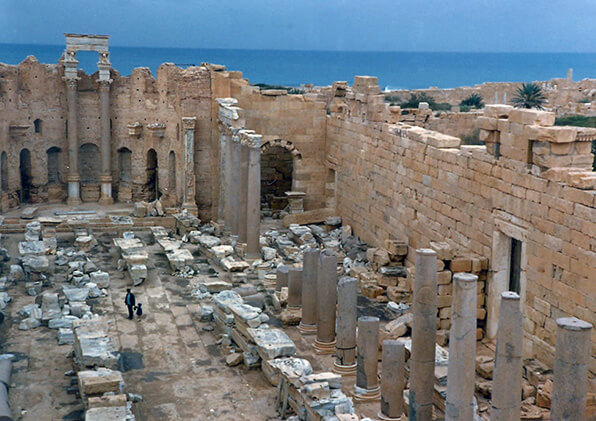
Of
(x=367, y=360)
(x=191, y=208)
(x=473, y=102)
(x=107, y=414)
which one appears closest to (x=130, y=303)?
(x=107, y=414)

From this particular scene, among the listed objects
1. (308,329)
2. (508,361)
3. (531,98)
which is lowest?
(308,329)

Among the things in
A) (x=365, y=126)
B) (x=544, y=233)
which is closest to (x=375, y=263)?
(x=365, y=126)

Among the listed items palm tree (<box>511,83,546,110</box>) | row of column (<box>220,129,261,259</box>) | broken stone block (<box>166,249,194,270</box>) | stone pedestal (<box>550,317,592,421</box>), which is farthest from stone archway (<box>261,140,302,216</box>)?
stone pedestal (<box>550,317,592,421</box>)

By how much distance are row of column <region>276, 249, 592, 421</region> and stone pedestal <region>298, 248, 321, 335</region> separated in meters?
0.02

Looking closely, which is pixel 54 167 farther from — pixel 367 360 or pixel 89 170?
pixel 367 360

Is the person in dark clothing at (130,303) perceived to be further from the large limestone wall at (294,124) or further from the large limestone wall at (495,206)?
the large limestone wall at (294,124)

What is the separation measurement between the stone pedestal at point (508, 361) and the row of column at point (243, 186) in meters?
12.4

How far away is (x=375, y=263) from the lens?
2131 cm

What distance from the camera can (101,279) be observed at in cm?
2133

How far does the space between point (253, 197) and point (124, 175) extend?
8.96 m

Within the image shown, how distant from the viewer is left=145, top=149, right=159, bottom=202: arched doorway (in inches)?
1190

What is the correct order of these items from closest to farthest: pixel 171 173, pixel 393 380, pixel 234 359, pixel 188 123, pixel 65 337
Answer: pixel 393 380, pixel 234 359, pixel 65 337, pixel 188 123, pixel 171 173

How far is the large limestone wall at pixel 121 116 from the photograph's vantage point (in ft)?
91.0

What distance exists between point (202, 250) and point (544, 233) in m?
11.6
